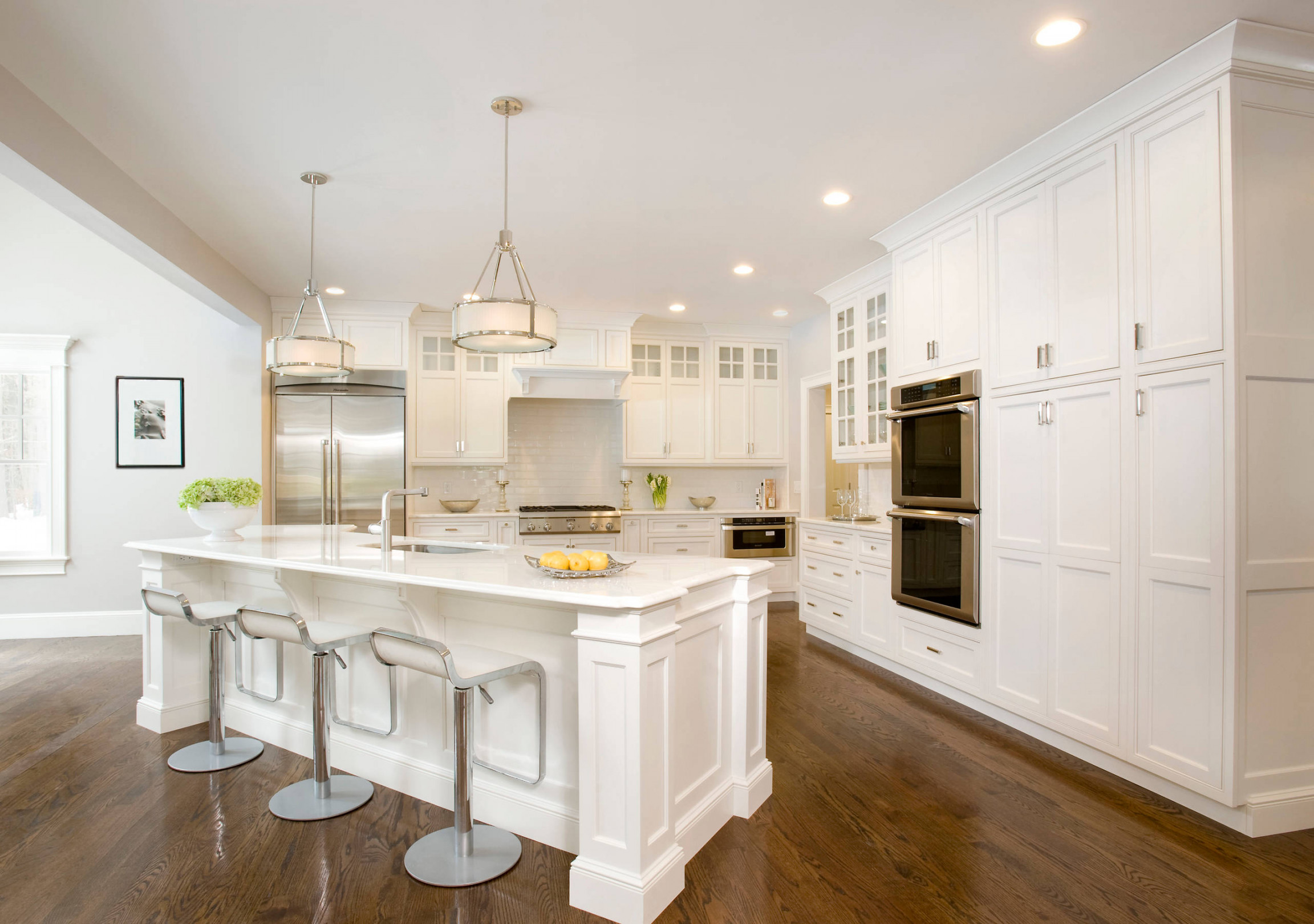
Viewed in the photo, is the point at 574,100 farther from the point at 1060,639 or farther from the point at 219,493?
the point at 1060,639

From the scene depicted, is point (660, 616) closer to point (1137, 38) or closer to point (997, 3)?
point (997, 3)

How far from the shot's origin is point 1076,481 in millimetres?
2943

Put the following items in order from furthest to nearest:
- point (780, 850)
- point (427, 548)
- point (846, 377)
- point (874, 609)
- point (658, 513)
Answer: point (658, 513), point (846, 377), point (874, 609), point (427, 548), point (780, 850)

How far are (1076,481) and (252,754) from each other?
3.68 meters

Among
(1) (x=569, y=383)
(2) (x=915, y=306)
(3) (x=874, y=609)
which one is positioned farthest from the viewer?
(1) (x=569, y=383)

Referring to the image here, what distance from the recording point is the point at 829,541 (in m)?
5.05

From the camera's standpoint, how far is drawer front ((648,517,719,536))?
633cm

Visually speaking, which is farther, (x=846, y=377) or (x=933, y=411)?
(x=846, y=377)

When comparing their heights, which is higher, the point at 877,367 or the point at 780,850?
the point at 877,367

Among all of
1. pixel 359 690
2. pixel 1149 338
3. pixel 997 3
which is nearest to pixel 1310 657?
pixel 1149 338

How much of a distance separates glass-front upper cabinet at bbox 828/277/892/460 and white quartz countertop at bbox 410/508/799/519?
1379mm

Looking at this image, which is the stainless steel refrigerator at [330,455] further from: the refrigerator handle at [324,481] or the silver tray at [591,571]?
the silver tray at [591,571]

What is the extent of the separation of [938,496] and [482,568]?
2507 millimetres

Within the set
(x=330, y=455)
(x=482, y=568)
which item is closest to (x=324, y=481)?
(x=330, y=455)
